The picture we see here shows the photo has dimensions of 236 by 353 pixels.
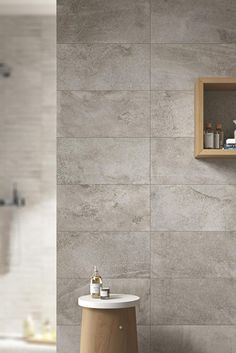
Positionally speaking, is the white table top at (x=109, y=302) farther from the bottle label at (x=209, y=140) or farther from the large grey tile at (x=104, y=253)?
the bottle label at (x=209, y=140)

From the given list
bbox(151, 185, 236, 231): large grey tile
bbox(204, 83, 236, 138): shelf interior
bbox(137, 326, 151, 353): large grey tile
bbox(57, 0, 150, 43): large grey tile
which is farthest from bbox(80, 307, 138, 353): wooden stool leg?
bbox(57, 0, 150, 43): large grey tile

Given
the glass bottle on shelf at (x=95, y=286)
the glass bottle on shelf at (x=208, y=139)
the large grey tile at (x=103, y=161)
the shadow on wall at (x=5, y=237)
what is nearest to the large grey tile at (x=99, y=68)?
the large grey tile at (x=103, y=161)

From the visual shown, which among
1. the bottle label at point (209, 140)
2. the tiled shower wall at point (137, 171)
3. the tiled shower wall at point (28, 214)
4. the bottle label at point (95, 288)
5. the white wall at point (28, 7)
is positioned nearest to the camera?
the bottle label at point (95, 288)

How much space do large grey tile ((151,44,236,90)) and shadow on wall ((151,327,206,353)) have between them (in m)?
1.29

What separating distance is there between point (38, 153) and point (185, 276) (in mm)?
1887

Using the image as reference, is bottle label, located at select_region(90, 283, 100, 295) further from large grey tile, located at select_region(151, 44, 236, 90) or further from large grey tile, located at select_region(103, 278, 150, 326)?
large grey tile, located at select_region(151, 44, 236, 90)

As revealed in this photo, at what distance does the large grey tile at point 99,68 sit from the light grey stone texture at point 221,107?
36 cm

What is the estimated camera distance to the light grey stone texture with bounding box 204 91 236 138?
346 centimetres

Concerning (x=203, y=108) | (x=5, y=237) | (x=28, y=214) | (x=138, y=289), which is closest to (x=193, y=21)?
(x=203, y=108)

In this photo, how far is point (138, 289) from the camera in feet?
11.1

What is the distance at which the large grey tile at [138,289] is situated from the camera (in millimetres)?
3385

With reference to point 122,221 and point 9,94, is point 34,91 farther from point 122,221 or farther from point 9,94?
point 122,221

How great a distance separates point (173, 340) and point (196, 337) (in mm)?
124

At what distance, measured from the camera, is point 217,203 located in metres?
3.42
